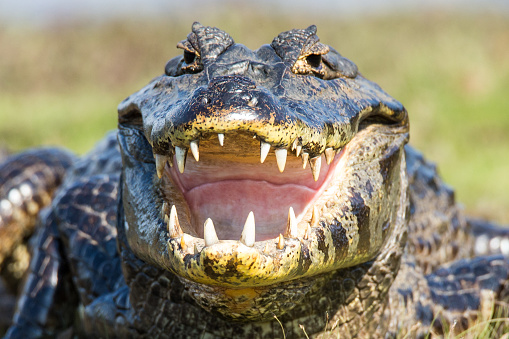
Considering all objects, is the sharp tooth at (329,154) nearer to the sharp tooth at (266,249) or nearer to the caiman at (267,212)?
the caiman at (267,212)

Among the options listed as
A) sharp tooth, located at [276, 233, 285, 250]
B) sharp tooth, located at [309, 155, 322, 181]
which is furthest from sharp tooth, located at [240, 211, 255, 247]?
sharp tooth, located at [309, 155, 322, 181]

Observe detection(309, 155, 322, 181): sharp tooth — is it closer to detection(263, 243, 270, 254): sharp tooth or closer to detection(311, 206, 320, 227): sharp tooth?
detection(311, 206, 320, 227): sharp tooth

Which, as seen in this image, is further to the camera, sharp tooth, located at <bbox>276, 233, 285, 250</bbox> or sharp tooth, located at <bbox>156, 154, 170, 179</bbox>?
sharp tooth, located at <bbox>156, 154, 170, 179</bbox>

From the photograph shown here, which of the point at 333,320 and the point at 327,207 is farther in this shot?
the point at 333,320

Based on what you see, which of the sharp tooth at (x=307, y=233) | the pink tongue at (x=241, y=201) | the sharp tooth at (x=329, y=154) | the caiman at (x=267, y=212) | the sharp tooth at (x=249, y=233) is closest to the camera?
the sharp tooth at (x=249, y=233)

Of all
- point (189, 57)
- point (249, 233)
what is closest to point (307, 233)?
point (249, 233)

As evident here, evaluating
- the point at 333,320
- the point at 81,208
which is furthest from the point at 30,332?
the point at 333,320

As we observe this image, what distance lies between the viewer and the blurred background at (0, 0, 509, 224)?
7.77 m

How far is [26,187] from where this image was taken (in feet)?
13.8

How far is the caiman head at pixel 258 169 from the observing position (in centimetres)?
175

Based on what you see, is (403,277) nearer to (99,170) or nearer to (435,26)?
(99,170)

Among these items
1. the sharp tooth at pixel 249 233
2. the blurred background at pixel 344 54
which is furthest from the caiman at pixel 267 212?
the blurred background at pixel 344 54

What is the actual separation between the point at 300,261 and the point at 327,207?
29 cm

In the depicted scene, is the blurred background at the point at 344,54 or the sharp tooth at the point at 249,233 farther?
the blurred background at the point at 344,54
